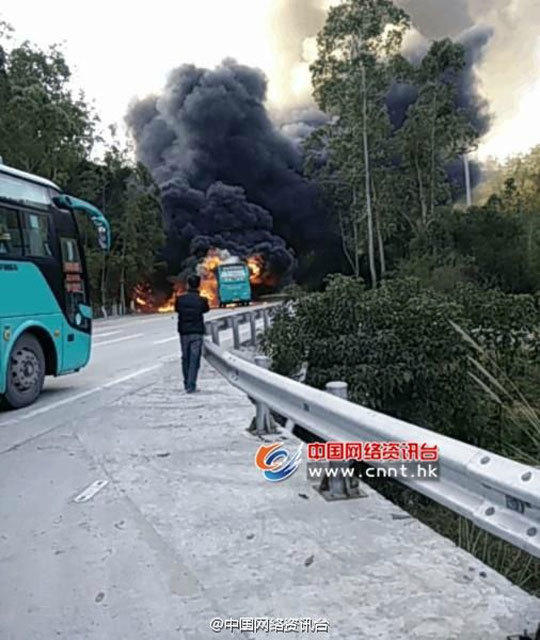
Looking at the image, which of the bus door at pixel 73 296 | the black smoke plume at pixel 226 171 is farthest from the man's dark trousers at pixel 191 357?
the black smoke plume at pixel 226 171

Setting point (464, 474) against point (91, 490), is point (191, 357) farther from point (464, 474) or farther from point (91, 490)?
point (464, 474)

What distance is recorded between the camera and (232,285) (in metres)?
46.8

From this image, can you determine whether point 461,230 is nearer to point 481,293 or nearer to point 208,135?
point 481,293

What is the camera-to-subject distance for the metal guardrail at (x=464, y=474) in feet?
7.62

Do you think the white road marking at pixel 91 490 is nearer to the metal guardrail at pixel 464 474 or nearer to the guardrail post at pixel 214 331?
the metal guardrail at pixel 464 474

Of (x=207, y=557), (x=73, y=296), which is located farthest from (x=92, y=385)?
(x=207, y=557)

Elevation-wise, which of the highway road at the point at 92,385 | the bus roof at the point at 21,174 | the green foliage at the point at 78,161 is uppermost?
the green foliage at the point at 78,161

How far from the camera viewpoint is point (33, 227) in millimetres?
8953

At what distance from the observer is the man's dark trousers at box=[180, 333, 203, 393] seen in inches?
368

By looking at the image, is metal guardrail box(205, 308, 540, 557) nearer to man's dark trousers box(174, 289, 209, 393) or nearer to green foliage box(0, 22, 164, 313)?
man's dark trousers box(174, 289, 209, 393)

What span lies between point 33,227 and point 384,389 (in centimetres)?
522

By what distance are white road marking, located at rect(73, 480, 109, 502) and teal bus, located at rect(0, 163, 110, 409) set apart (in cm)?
372

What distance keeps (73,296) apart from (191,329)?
6.39 ft

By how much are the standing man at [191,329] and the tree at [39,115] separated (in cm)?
2553
